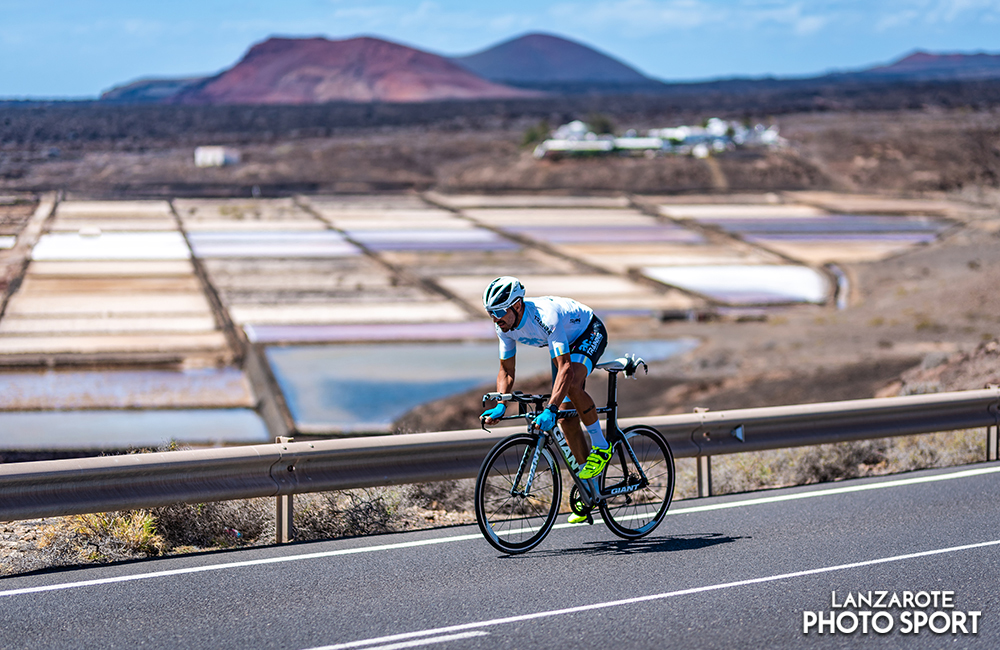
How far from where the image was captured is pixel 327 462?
28.8ft

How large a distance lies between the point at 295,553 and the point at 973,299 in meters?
37.0

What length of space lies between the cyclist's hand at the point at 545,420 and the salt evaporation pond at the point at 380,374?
1996cm

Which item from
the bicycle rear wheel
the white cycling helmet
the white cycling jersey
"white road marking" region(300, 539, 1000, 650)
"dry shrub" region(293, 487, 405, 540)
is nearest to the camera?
"white road marking" region(300, 539, 1000, 650)

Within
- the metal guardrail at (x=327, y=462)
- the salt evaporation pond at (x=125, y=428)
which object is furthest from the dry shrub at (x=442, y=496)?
the salt evaporation pond at (x=125, y=428)

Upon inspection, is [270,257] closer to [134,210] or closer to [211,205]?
[134,210]

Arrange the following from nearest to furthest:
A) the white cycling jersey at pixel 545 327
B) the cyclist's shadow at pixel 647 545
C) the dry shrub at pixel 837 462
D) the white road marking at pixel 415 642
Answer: the white road marking at pixel 415 642
the white cycling jersey at pixel 545 327
the cyclist's shadow at pixel 647 545
the dry shrub at pixel 837 462

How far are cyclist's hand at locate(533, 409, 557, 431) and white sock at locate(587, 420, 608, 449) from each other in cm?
34

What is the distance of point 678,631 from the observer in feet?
21.6

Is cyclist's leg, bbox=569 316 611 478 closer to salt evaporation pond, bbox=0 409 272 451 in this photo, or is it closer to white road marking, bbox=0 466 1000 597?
white road marking, bbox=0 466 1000 597

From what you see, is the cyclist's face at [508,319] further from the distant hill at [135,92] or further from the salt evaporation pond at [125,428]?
the distant hill at [135,92]

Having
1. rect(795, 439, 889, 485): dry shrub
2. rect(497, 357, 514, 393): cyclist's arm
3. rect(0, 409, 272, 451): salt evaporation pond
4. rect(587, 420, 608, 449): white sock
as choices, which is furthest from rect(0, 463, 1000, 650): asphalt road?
rect(0, 409, 272, 451): salt evaporation pond

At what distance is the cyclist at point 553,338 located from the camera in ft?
24.7

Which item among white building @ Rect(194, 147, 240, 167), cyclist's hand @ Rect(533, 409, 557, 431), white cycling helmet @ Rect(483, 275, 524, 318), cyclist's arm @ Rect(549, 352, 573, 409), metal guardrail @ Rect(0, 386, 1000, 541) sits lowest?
metal guardrail @ Rect(0, 386, 1000, 541)

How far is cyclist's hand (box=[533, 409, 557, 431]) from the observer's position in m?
7.86
